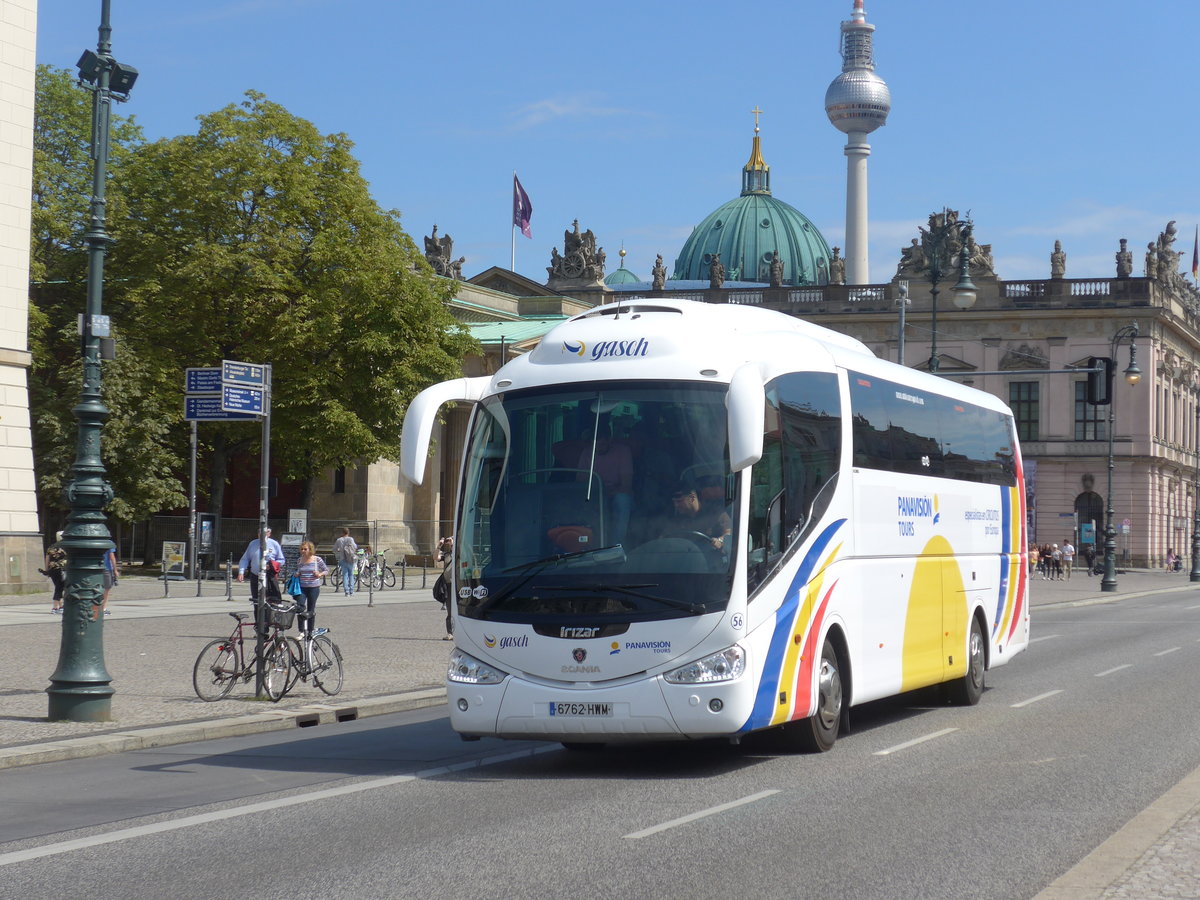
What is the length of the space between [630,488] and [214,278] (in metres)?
37.6

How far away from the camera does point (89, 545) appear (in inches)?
572

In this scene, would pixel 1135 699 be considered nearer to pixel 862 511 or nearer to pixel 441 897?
pixel 862 511

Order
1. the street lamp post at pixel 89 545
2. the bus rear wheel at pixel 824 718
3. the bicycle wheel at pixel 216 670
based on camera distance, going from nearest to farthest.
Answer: the bus rear wheel at pixel 824 718 → the street lamp post at pixel 89 545 → the bicycle wheel at pixel 216 670

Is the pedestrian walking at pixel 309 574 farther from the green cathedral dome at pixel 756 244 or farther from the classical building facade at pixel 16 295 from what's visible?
the green cathedral dome at pixel 756 244

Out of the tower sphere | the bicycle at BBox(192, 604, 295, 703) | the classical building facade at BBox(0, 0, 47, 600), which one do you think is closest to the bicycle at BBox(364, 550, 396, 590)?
the classical building facade at BBox(0, 0, 47, 600)

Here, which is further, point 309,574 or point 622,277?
point 622,277

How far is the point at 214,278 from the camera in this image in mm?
46938

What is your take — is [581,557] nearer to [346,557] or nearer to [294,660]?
[294,660]

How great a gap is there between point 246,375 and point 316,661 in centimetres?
581

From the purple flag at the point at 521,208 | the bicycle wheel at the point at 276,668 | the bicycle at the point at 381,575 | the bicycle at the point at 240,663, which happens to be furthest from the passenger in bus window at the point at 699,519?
the purple flag at the point at 521,208

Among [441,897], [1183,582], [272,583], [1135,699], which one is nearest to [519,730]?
[441,897]

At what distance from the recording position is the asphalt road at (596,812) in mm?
7809

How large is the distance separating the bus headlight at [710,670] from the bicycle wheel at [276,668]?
21.8 ft

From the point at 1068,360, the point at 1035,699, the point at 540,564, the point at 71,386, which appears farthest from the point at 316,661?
the point at 1068,360
